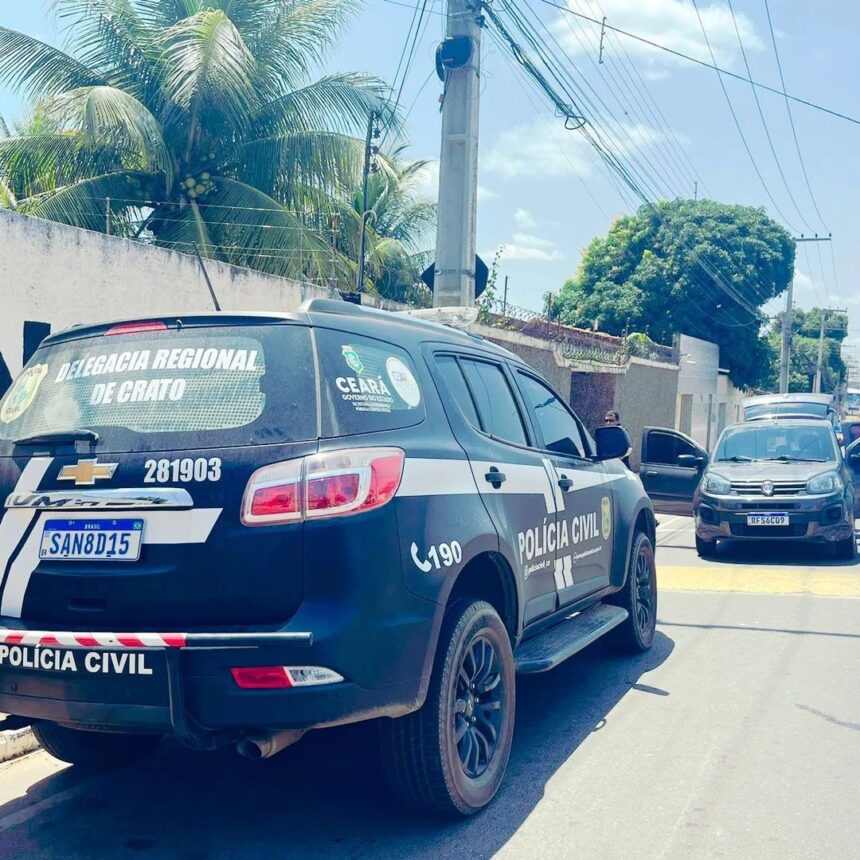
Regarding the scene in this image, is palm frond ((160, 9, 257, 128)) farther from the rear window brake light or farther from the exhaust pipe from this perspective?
the exhaust pipe

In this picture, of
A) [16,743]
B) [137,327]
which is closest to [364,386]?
[137,327]

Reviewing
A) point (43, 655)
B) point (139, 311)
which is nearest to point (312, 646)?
point (43, 655)

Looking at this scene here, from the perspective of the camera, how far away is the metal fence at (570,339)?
1659 centimetres

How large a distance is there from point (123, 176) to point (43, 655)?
11.3 meters

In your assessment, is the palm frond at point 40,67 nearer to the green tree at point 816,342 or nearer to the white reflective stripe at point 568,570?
the white reflective stripe at point 568,570

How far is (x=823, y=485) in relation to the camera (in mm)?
10820

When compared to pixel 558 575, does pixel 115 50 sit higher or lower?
higher

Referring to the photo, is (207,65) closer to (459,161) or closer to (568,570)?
(459,161)

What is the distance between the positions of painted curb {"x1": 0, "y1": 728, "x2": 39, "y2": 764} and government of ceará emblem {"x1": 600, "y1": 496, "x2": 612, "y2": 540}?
10.3 feet

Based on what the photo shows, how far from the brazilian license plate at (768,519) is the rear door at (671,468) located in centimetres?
84

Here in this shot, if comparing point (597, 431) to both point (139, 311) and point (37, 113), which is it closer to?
point (139, 311)

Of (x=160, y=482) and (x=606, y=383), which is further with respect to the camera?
(x=606, y=383)

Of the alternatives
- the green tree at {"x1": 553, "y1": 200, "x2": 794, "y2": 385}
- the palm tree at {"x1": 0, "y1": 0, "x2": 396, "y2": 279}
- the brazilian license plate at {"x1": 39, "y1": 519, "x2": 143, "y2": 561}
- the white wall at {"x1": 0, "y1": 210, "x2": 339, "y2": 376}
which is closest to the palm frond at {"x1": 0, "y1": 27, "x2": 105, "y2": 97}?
the palm tree at {"x1": 0, "y1": 0, "x2": 396, "y2": 279}

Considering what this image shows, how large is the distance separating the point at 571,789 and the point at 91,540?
7.11ft
